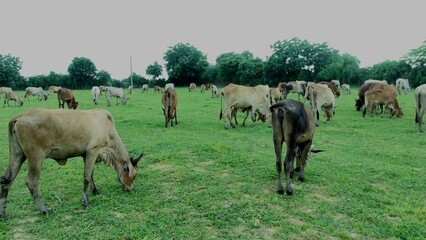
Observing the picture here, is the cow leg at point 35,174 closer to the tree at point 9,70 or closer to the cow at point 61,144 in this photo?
the cow at point 61,144

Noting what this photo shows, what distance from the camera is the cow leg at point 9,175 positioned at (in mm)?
5320

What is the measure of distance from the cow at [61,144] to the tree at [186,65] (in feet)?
237

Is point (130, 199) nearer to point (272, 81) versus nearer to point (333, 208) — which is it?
point (333, 208)

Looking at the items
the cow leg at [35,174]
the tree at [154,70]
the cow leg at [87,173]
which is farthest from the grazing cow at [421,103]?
the tree at [154,70]

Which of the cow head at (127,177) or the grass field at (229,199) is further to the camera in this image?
the cow head at (127,177)

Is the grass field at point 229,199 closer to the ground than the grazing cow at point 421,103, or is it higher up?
closer to the ground

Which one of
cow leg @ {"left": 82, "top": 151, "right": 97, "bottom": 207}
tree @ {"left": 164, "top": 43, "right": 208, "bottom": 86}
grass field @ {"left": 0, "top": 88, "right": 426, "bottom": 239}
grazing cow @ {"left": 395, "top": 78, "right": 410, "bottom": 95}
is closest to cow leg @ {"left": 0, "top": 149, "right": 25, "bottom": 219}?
grass field @ {"left": 0, "top": 88, "right": 426, "bottom": 239}

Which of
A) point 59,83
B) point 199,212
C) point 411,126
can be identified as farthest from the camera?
point 59,83

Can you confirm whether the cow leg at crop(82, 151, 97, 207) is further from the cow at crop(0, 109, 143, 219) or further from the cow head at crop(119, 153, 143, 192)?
the cow head at crop(119, 153, 143, 192)

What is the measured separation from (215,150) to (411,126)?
10.2m

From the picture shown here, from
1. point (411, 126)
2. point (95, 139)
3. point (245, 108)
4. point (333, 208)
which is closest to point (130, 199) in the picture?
point (95, 139)

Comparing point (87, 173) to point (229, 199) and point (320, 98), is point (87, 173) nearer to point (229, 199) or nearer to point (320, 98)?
point (229, 199)

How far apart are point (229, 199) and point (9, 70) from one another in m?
83.3

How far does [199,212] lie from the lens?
532 cm
